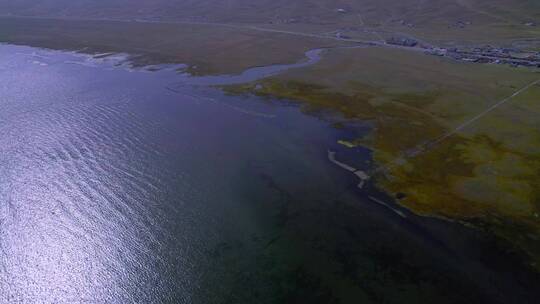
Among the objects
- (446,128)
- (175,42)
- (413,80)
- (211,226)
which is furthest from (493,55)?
(175,42)

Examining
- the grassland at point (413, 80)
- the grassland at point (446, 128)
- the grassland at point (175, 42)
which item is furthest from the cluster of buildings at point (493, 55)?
the grassland at point (175, 42)

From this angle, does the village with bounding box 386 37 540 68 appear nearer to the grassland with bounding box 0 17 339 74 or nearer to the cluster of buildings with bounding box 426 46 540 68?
the cluster of buildings with bounding box 426 46 540 68

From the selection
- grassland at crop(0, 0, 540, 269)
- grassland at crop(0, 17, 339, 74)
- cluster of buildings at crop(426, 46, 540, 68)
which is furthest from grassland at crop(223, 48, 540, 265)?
grassland at crop(0, 17, 339, 74)

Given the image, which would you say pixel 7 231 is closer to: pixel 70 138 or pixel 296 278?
pixel 70 138

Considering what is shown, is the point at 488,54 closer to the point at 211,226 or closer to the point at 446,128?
the point at 446,128

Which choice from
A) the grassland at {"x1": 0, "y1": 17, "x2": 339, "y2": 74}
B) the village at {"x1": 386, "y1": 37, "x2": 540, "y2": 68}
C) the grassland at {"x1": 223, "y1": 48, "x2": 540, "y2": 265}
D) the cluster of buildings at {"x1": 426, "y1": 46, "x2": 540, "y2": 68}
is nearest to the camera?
the grassland at {"x1": 223, "y1": 48, "x2": 540, "y2": 265}

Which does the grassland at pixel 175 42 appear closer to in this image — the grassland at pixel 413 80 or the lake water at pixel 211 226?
the grassland at pixel 413 80
